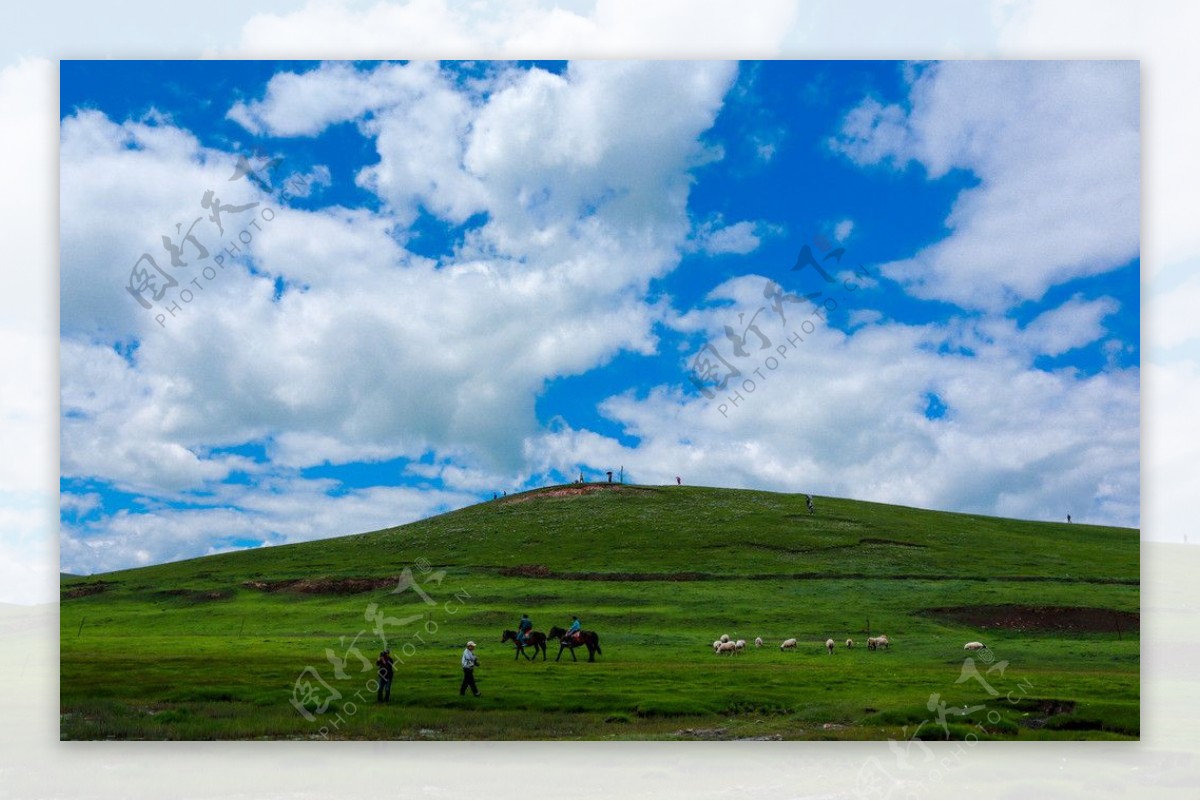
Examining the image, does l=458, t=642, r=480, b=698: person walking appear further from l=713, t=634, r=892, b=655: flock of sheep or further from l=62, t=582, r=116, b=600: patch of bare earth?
l=62, t=582, r=116, b=600: patch of bare earth

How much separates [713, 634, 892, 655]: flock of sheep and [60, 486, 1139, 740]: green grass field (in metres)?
0.65

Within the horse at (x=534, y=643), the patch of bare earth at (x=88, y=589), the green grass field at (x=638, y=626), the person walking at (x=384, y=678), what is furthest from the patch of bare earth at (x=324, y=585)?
the person walking at (x=384, y=678)

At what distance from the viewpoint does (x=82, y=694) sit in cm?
4081

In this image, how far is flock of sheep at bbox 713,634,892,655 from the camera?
5397 cm

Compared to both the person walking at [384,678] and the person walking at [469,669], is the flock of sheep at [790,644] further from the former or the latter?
the person walking at [384,678]

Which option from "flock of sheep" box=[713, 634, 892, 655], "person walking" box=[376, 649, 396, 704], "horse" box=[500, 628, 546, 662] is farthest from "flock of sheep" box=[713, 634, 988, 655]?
"person walking" box=[376, 649, 396, 704]

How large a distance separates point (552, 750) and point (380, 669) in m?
8.56

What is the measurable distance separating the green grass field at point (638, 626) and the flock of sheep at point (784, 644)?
0.65 meters

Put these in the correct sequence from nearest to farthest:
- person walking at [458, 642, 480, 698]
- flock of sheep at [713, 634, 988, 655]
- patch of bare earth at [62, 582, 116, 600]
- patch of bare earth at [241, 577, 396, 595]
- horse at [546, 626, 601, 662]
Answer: person walking at [458, 642, 480, 698] < horse at [546, 626, 601, 662] < flock of sheep at [713, 634, 988, 655] < patch of bare earth at [62, 582, 116, 600] < patch of bare earth at [241, 577, 396, 595]

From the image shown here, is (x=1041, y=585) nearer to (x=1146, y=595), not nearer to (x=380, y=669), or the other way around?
(x=1146, y=595)

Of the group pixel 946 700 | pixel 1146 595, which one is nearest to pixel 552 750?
pixel 946 700

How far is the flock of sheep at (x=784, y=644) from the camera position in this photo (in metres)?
54.0

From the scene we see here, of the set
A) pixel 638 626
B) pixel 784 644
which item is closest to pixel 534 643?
pixel 638 626

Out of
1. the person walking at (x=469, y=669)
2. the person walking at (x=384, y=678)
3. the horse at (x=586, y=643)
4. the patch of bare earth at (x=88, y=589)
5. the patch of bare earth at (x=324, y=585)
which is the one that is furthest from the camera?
the patch of bare earth at (x=324, y=585)
